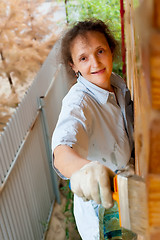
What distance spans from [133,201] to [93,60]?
1007 mm

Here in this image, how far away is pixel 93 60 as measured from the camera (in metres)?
1.47

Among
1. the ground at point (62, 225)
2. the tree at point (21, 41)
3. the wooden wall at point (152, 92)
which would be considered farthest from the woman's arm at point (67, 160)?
the tree at point (21, 41)

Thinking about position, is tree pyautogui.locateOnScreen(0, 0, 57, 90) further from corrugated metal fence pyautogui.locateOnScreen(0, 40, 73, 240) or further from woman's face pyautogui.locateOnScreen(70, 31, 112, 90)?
woman's face pyautogui.locateOnScreen(70, 31, 112, 90)

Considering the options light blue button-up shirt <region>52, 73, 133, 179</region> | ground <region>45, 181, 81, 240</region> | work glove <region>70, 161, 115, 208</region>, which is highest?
work glove <region>70, 161, 115, 208</region>

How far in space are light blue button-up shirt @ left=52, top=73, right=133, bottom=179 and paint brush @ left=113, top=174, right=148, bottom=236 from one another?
1.62 ft

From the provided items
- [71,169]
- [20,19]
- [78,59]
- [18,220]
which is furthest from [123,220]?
[20,19]

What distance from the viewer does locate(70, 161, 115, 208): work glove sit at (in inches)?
26.4

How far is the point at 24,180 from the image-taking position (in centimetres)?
251

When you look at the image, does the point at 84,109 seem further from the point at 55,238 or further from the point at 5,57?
the point at 5,57

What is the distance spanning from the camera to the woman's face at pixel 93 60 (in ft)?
4.88

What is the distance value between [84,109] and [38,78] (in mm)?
2150

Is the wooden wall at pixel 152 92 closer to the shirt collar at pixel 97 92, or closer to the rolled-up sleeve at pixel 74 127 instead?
the rolled-up sleeve at pixel 74 127

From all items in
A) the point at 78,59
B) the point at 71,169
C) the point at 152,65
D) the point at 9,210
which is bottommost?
the point at 9,210

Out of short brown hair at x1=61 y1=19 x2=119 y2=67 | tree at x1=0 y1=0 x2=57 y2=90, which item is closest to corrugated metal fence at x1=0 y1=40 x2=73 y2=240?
short brown hair at x1=61 y1=19 x2=119 y2=67
